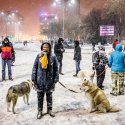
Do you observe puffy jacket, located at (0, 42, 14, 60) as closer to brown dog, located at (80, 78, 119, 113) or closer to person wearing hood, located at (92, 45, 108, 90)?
person wearing hood, located at (92, 45, 108, 90)

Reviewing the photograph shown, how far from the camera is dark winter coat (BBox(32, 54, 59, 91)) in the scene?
8625 mm

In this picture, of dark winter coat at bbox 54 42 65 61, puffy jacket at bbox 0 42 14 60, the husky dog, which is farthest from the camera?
dark winter coat at bbox 54 42 65 61

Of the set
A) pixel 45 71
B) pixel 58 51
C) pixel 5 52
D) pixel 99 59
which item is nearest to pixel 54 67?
pixel 45 71

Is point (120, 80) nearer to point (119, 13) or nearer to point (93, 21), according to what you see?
point (119, 13)

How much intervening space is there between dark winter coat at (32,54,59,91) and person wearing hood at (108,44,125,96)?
322 centimetres

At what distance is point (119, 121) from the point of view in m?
8.37

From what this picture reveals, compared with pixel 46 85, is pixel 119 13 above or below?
above

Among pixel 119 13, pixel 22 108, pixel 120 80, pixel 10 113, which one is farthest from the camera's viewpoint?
pixel 119 13

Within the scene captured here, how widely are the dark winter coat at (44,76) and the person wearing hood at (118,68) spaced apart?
3.22 meters

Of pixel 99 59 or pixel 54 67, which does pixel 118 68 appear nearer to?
pixel 99 59

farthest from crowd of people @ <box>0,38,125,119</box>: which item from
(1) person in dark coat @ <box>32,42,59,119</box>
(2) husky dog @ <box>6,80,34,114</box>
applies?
(2) husky dog @ <box>6,80,34,114</box>

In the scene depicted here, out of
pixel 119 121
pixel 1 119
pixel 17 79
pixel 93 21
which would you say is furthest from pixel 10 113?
pixel 93 21

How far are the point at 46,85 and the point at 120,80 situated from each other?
11.8 ft

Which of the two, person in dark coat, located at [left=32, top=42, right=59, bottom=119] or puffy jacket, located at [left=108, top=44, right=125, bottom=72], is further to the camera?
puffy jacket, located at [left=108, top=44, right=125, bottom=72]
